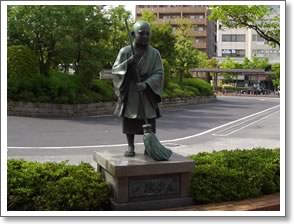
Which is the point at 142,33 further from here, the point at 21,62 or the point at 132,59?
the point at 21,62

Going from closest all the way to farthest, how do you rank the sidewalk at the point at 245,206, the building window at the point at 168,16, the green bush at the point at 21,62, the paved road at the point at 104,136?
the sidewalk at the point at 245,206
the paved road at the point at 104,136
the green bush at the point at 21,62
the building window at the point at 168,16

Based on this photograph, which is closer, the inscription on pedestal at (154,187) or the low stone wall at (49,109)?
the inscription on pedestal at (154,187)

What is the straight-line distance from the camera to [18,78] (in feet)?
64.8

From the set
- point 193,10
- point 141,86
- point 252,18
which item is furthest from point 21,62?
point 193,10

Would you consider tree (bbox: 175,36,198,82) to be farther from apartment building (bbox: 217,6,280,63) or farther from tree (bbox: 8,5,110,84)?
apartment building (bbox: 217,6,280,63)

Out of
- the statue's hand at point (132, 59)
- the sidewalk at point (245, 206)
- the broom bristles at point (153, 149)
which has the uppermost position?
the statue's hand at point (132, 59)

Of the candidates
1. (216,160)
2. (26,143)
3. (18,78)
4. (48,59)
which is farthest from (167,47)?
(216,160)

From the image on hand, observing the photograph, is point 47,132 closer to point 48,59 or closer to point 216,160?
point 48,59

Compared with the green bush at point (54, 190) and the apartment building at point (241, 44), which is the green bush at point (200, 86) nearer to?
the green bush at point (54, 190)

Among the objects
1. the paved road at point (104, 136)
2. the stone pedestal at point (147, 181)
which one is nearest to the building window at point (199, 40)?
the paved road at point (104, 136)

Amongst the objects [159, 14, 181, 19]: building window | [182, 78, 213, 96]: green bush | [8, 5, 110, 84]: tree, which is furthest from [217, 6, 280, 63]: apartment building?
[8, 5, 110, 84]: tree

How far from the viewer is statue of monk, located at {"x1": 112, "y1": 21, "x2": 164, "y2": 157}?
18.4 ft

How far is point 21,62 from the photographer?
1930 centimetres

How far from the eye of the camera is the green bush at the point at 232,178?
5840 millimetres
